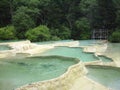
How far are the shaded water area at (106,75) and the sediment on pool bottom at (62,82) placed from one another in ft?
3.06

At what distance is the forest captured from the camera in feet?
118

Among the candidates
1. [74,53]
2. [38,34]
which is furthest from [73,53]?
[38,34]

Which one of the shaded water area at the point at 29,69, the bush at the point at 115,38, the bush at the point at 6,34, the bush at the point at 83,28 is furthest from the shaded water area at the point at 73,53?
the bush at the point at 83,28

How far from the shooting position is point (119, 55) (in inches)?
957

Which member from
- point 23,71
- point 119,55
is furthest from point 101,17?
point 23,71

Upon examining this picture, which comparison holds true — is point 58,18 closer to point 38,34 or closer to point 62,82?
point 38,34

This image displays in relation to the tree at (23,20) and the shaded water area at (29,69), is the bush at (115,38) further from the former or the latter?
the shaded water area at (29,69)

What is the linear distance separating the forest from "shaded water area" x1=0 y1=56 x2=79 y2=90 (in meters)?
12.7

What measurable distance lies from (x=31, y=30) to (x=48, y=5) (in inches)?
236

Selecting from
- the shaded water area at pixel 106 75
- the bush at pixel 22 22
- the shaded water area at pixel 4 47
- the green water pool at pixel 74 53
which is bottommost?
the shaded water area at pixel 106 75

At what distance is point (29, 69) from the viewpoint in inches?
750

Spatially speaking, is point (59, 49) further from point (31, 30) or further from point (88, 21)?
point (88, 21)

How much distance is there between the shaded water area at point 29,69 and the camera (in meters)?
16.0

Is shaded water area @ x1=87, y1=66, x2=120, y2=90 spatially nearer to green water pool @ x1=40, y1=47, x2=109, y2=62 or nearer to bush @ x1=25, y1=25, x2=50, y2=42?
green water pool @ x1=40, y1=47, x2=109, y2=62
